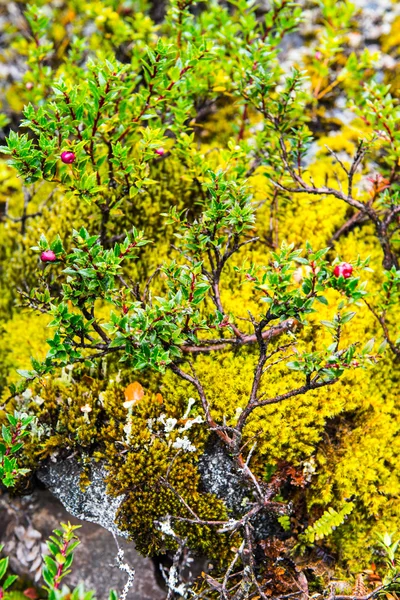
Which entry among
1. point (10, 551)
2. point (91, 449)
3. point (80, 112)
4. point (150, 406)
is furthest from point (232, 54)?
point (10, 551)

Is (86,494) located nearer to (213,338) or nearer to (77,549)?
(77,549)

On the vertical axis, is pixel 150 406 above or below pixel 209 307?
below

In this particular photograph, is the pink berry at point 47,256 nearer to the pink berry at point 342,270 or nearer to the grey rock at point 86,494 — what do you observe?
the grey rock at point 86,494

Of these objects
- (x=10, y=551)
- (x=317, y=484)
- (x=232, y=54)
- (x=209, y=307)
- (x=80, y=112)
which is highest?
(x=232, y=54)

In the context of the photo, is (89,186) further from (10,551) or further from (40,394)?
(10,551)

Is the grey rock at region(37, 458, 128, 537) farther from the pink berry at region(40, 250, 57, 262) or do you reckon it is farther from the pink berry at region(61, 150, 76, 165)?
the pink berry at region(61, 150, 76, 165)

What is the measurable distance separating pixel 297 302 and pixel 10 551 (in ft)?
11.2

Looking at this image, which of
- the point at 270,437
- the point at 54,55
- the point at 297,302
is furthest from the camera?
the point at 54,55

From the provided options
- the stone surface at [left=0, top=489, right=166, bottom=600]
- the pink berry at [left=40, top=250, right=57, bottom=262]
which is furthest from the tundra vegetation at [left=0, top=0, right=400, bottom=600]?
the stone surface at [left=0, top=489, right=166, bottom=600]

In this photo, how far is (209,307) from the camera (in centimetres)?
376

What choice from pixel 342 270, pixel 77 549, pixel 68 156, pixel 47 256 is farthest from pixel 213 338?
pixel 77 549

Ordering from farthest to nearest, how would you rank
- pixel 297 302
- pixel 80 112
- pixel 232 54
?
pixel 232 54 → pixel 80 112 → pixel 297 302

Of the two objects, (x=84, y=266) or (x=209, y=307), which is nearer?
(x=84, y=266)

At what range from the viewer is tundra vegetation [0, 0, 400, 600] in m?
2.98
